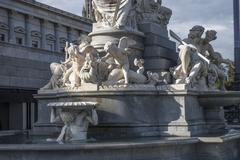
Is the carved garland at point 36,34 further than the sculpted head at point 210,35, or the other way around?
the carved garland at point 36,34

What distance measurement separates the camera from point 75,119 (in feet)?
43.9

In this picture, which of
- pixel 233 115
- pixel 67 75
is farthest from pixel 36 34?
pixel 67 75

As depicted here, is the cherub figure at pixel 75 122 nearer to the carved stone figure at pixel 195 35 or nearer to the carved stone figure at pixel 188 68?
the carved stone figure at pixel 188 68

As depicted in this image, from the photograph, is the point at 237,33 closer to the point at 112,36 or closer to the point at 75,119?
the point at 112,36

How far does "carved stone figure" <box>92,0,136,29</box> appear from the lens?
16.0 m

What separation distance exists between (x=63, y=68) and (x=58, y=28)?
43259 millimetres

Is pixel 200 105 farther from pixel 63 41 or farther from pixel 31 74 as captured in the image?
pixel 63 41

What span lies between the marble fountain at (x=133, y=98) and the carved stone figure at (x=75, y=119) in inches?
1.0

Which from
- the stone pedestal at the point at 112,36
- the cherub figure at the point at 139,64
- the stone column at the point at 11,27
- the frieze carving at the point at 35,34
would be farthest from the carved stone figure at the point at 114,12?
the frieze carving at the point at 35,34

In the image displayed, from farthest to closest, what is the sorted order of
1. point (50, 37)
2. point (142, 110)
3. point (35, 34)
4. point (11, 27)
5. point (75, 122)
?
point (50, 37) < point (35, 34) < point (11, 27) < point (142, 110) < point (75, 122)

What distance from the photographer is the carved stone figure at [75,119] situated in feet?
43.3

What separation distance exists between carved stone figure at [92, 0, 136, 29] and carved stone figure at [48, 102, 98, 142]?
3624 mm

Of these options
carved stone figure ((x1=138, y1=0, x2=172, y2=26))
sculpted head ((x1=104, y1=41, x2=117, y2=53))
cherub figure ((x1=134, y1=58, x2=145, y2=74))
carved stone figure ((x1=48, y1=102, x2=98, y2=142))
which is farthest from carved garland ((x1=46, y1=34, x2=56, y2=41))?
carved stone figure ((x1=48, y1=102, x2=98, y2=142))

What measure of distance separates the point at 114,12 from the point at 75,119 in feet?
14.2
